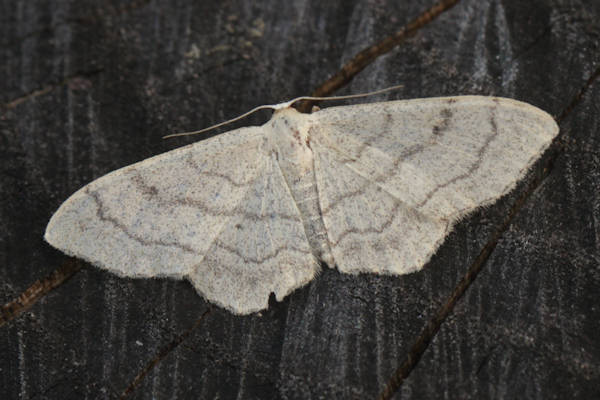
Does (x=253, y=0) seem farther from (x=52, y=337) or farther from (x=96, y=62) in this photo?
(x=52, y=337)

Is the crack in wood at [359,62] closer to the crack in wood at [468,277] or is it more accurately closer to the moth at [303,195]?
the moth at [303,195]

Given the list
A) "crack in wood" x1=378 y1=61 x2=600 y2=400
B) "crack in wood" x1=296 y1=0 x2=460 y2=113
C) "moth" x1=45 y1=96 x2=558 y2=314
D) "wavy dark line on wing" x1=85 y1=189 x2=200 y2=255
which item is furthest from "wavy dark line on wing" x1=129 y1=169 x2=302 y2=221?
"crack in wood" x1=378 y1=61 x2=600 y2=400

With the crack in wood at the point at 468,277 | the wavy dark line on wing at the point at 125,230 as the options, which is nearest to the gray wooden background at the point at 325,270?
the crack in wood at the point at 468,277

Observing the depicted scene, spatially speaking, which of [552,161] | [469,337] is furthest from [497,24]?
[469,337]

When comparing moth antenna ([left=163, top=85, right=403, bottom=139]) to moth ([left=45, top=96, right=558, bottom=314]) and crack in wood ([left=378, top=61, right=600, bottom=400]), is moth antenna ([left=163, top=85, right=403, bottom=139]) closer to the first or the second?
moth ([left=45, top=96, right=558, bottom=314])

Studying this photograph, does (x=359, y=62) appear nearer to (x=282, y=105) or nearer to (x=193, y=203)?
(x=282, y=105)

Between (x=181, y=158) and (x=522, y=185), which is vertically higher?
(x=522, y=185)

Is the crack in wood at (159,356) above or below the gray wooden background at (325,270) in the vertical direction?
below
